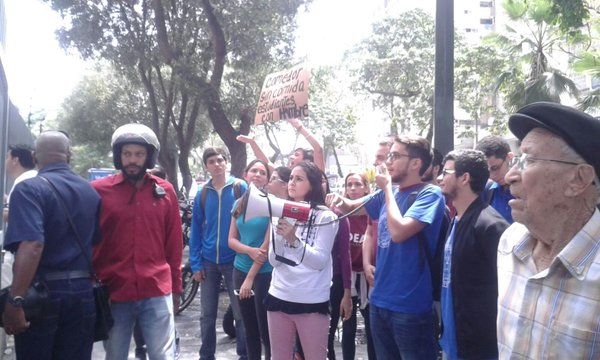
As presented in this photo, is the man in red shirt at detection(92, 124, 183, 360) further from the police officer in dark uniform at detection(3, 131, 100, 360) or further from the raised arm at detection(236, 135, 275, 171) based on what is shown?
the raised arm at detection(236, 135, 275, 171)

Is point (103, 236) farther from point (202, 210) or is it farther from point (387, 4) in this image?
point (387, 4)

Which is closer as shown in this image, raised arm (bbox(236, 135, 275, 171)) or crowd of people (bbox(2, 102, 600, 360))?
crowd of people (bbox(2, 102, 600, 360))

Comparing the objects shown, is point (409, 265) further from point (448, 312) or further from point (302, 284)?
point (302, 284)

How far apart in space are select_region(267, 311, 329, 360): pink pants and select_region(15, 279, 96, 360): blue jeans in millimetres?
1286

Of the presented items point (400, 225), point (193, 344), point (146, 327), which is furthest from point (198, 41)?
point (400, 225)

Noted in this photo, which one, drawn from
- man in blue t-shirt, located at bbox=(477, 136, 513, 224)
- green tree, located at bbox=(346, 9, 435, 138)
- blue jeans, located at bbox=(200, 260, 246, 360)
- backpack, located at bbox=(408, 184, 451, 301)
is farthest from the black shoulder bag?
green tree, located at bbox=(346, 9, 435, 138)

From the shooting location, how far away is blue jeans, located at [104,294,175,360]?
4277 millimetres

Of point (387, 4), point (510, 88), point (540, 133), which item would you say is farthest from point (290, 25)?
point (387, 4)

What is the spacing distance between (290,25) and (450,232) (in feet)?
46.6

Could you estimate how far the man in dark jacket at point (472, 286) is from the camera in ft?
11.4

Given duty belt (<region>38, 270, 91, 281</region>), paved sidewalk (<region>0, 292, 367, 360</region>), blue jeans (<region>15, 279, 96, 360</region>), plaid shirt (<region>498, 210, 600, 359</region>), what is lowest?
paved sidewalk (<region>0, 292, 367, 360</region>)

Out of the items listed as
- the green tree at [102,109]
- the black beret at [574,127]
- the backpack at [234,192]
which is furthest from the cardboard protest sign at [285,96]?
the green tree at [102,109]

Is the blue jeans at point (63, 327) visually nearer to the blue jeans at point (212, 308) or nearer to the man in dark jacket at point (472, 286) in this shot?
the man in dark jacket at point (472, 286)

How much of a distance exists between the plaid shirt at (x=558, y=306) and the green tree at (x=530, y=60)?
15.5m
